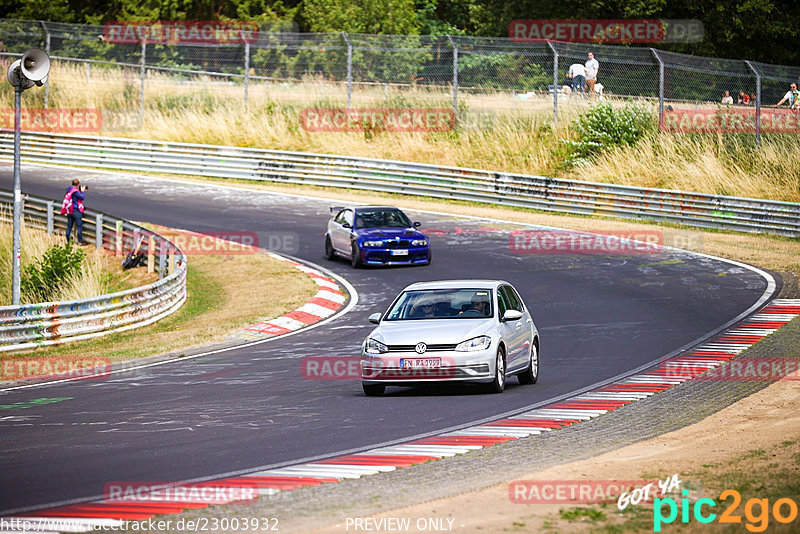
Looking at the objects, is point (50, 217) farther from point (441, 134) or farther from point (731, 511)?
point (731, 511)

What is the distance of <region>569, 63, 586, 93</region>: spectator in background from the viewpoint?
3553 cm

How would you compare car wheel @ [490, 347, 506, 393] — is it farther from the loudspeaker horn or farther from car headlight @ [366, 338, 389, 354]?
the loudspeaker horn

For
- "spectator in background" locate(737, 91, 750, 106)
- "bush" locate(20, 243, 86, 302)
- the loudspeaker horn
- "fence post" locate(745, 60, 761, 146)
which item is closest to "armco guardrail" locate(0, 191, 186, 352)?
"bush" locate(20, 243, 86, 302)

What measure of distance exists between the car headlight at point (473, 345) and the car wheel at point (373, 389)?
46.2 inches

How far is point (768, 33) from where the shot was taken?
2032 inches

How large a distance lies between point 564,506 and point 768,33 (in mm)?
48434

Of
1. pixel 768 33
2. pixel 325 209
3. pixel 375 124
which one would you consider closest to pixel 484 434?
pixel 325 209

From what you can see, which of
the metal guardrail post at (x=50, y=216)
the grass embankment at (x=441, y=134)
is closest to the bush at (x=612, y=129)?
the grass embankment at (x=441, y=134)

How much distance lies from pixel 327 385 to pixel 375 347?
1343 millimetres

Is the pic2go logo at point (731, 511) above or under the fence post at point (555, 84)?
under

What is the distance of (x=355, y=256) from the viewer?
85.7 ft

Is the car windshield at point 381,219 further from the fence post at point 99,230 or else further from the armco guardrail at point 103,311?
the fence post at point 99,230

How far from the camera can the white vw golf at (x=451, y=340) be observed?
13.2m

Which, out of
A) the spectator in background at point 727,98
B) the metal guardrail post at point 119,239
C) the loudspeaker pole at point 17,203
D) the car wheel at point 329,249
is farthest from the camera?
the spectator in background at point 727,98
